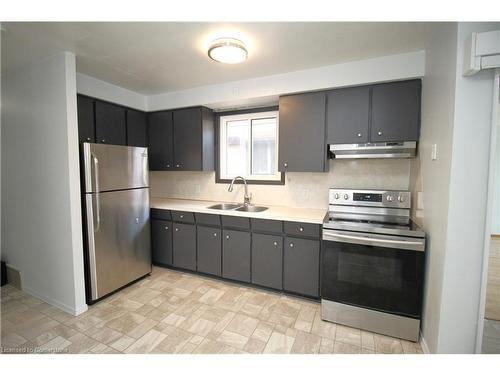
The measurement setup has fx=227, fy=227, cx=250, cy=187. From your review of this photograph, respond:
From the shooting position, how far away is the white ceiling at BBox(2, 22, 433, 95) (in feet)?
5.49

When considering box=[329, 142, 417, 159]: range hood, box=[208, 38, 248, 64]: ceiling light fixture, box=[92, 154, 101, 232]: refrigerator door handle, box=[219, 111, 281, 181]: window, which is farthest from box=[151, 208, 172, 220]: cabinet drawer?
box=[329, 142, 417, 159]: range hood

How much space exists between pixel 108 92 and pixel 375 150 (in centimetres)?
314

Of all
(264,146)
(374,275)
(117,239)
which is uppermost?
(264,146)

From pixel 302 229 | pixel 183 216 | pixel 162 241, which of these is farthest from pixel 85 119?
pixel 302 229

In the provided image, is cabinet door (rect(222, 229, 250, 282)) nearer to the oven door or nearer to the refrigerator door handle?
the oven door

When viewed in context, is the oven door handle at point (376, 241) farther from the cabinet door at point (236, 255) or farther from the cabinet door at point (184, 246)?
the cabinet door at point (184, 246)

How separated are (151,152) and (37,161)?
1310mm

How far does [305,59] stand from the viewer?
2.16m

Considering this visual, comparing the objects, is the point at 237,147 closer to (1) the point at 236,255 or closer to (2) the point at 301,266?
(1) the point at 236,255

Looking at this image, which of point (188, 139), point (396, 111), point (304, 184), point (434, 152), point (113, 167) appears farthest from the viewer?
point (188, 139)

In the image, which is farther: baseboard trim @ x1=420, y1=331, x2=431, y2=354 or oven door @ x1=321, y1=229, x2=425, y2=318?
oven door @ x1=321, y1=229, x2=425, y2=318

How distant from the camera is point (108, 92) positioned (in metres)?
2.81

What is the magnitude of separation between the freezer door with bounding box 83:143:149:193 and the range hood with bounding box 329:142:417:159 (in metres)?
2.13
